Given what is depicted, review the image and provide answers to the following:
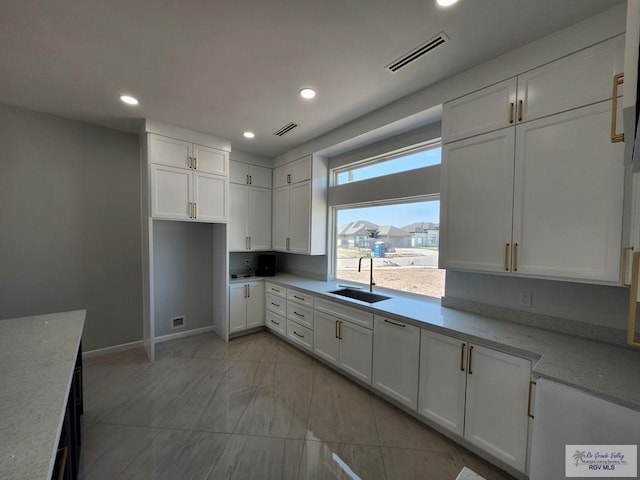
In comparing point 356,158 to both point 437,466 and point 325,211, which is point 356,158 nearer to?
point 325,211

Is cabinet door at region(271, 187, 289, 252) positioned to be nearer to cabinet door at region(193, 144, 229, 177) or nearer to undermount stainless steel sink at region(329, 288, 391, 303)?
cabinet door at region(193, 144, 229, 177)

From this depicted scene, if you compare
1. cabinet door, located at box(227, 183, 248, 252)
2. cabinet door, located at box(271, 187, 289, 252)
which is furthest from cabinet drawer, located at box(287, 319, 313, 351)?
cabinet door, located at box(227, 183, 248, 252)

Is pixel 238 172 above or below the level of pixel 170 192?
above

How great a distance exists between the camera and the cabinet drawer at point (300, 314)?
3160 mm

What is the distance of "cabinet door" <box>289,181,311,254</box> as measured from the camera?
3605 mm

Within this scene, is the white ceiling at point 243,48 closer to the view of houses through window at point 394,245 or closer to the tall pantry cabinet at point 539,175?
the tall pantry cabinet at point 539,175

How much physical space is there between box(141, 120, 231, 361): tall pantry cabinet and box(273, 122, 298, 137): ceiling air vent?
79 cm

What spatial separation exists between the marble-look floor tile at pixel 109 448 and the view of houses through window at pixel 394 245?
2.65 metres

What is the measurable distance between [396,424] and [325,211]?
2.63m

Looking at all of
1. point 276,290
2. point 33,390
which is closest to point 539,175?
point 33,390

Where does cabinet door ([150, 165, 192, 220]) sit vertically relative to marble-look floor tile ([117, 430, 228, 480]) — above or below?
above

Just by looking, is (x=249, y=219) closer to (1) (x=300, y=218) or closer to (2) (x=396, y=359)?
(1) (x=300, y=218)

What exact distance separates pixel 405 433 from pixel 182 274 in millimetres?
3388

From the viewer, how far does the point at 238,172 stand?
390 cm
